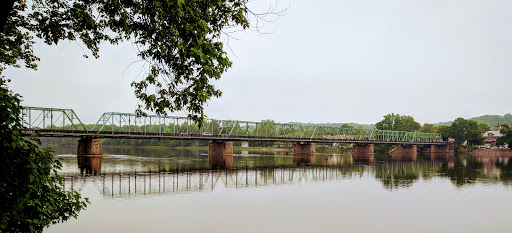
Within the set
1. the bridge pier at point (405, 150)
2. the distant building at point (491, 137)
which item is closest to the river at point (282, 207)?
the bridge pier at point (405, 150)

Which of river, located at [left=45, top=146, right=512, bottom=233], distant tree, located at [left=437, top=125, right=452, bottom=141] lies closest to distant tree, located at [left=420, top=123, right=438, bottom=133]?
distant tree, located at [left=437, top=125, right=452, bottom=141]

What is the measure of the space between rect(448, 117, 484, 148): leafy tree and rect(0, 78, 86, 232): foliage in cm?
17154

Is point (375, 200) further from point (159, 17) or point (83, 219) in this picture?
point (159, 17)

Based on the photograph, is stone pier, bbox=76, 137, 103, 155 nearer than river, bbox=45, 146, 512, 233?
No

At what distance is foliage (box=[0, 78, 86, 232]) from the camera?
33.1ft

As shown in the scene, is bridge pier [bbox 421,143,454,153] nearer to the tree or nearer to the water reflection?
the water reflection

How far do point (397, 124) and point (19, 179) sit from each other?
614 feet

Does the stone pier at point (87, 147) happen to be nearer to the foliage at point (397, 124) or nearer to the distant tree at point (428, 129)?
the foliage at point (397, 124)

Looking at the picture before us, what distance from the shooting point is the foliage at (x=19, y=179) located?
1008cm

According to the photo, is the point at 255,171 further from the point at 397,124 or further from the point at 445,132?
the point at 397,124

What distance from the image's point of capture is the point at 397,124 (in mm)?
181250

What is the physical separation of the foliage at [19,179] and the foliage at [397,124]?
18406 cm

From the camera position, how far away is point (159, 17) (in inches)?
465

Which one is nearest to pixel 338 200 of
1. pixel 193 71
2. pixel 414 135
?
pixel 193 71
